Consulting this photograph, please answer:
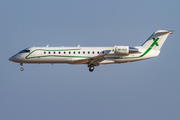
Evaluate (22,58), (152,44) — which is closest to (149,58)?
(152,44)

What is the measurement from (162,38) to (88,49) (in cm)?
925

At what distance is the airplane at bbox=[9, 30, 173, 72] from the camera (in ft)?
138

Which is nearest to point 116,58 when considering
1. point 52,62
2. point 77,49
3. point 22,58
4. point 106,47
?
point 106,47

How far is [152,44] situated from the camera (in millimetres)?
43125

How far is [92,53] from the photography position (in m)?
42.4

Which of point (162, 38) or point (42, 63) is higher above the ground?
point (162, 38)

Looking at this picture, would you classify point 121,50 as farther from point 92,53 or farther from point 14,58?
point 14,58

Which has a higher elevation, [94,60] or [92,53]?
[92,53]

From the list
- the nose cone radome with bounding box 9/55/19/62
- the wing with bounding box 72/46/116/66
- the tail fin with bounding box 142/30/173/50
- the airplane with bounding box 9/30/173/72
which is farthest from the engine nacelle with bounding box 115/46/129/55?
the nose cone radome with bounding box 9/55/19/62

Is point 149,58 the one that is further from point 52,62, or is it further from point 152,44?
point 52,62

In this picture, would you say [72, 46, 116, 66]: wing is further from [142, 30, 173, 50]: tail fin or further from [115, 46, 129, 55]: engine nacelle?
[142, 30, 173, 50]: tail fin

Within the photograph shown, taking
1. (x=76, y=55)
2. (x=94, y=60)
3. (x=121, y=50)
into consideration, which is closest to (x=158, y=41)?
(x=121, y=50)

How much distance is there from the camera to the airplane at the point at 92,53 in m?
42.0

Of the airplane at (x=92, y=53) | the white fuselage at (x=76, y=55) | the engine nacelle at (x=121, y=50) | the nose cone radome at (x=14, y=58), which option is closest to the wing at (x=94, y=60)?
the airplane at (x=92, y=53)
